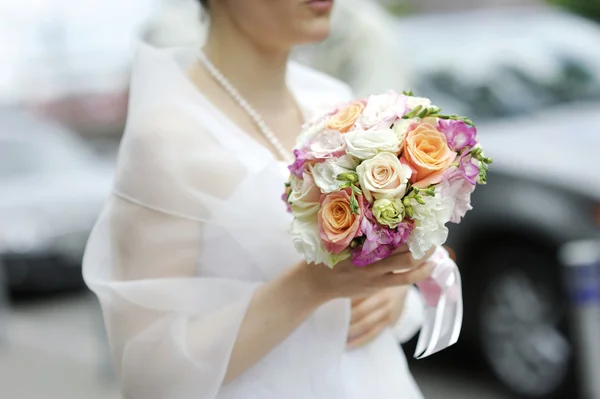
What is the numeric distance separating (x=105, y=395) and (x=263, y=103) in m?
3.83

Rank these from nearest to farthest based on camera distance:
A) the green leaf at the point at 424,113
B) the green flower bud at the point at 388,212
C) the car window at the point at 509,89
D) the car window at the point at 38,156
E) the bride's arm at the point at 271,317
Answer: the green flower bud at the point at 388,212, the green leaf at the point at 424,113, the bride's arm at the point at 271,317, the car window at the point at 509,89, the car window at the point at 38,156

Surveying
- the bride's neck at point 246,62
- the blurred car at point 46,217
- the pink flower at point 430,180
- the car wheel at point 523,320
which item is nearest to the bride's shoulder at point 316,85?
the bride's neck at point 246,62

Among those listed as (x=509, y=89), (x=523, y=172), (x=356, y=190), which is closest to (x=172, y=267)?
(x=356, y=190)

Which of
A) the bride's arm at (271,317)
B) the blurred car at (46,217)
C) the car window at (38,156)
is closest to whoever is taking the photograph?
the bride's arm at (271,317)

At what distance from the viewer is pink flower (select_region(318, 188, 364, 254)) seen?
158cm

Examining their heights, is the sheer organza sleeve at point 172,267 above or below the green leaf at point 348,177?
below

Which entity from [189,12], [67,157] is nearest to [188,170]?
[189,12]

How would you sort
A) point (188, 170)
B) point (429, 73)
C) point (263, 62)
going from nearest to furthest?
point (188, 170), point (263, 62), point (429, 73)

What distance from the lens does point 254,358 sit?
181 centimetres

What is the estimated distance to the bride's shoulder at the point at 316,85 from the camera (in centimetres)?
232

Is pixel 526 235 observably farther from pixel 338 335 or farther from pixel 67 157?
pixel 67 157

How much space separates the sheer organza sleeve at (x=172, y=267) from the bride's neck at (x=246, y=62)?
22 centimetres

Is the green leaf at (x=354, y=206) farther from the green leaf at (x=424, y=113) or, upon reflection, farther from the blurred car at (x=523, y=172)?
the blurred car at (x=523, y=172)

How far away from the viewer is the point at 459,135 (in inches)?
64.3
